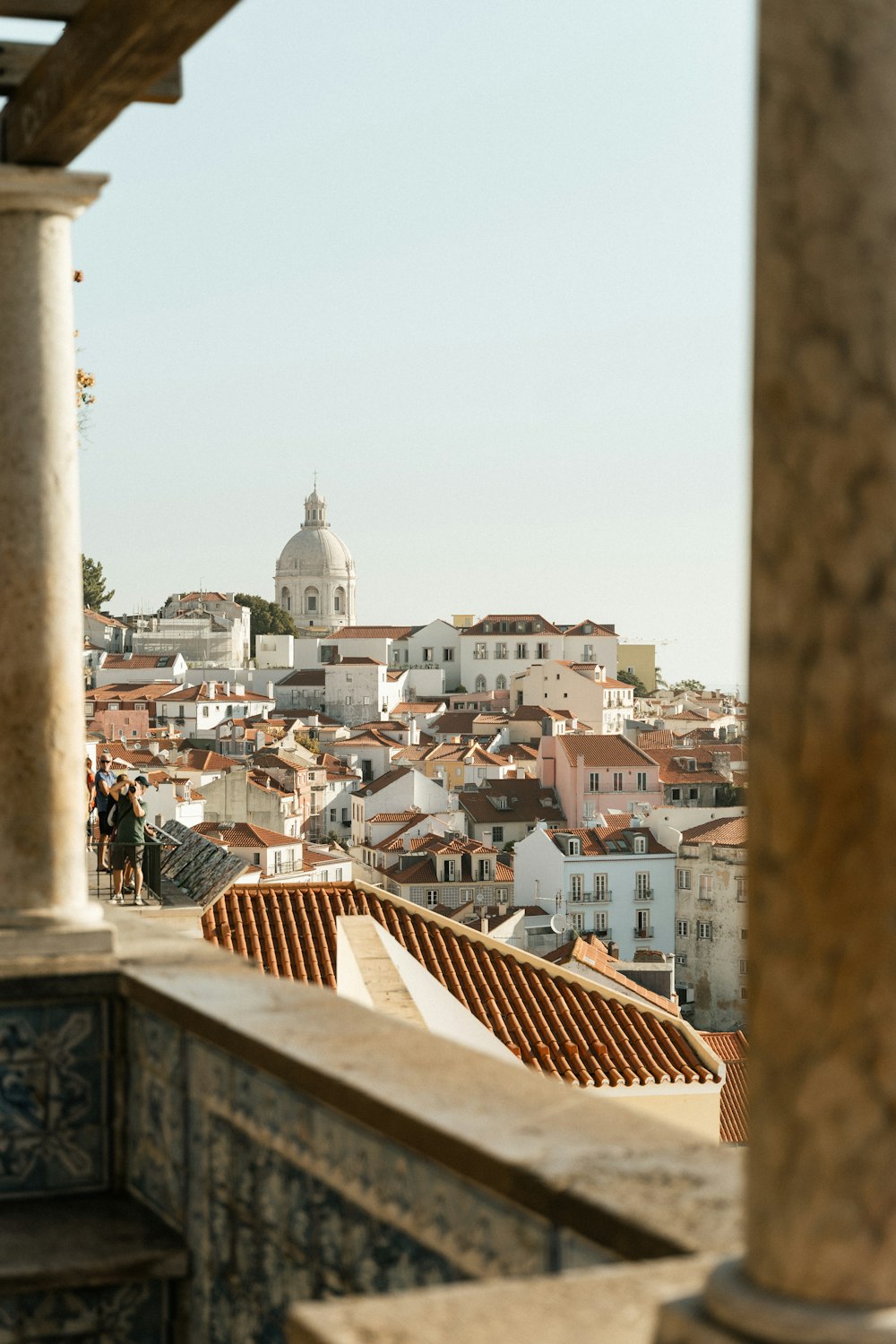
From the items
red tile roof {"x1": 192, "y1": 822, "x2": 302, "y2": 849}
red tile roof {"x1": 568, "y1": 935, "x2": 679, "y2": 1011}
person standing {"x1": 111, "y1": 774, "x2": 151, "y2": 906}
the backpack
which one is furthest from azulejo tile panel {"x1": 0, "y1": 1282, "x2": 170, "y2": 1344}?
red tile roof {"x1": 192, "y1": 822, "x2": 302, "y2": 849}

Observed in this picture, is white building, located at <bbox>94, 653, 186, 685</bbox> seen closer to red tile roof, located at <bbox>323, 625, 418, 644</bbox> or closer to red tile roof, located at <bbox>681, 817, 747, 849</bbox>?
red tile roof, located at <bbox>323, 625, 418, 644</bbox>

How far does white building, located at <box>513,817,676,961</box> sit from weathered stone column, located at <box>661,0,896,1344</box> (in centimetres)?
5398

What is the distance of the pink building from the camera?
69.2 meters

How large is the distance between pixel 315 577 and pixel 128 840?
406 ft

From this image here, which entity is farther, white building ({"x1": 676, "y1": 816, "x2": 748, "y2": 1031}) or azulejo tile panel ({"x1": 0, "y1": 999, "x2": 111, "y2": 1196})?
white building ({"x1": 676, "y1": 816, "x2": 748, "y2": 1031})

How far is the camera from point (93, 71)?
323 centimetres

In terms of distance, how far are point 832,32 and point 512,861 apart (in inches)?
2310

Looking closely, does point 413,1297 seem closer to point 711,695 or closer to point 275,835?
point 275,835

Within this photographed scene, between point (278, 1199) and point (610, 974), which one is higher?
point (278, 1199)

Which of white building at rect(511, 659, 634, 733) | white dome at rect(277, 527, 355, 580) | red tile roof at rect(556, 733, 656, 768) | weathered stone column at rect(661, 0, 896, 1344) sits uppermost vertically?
white dome at rect(277, 527, 355, 580)

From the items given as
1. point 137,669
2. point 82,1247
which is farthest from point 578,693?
point 82,1247

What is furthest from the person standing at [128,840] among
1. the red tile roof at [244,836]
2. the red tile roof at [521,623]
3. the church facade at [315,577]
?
the church facade at [315,577]

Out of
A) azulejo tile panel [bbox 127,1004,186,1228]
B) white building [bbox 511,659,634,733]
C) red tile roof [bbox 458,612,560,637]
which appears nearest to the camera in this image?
azulejo tile panel [bbox 127,1004,186,1228]

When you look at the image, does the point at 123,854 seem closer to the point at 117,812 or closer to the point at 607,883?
the point at 117,812
